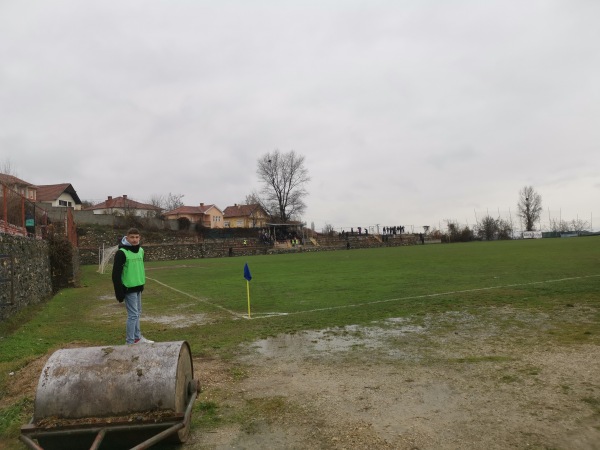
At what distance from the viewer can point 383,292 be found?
14.5 m

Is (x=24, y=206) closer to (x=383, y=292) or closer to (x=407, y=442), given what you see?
(x=383, y=292)

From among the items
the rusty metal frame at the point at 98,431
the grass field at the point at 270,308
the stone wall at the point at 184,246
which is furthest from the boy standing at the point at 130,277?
the stone wall at the point at 184,246

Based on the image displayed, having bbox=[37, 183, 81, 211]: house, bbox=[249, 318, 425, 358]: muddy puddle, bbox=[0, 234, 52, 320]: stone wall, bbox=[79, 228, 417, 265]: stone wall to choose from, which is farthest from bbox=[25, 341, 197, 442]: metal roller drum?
bbox=[37, 183, 81, 211]: house

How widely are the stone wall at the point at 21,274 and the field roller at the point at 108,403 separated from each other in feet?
27.1

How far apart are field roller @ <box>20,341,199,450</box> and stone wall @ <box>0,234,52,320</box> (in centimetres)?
827

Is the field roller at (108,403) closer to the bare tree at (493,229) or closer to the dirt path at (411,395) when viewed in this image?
the dirt path at (411,395)

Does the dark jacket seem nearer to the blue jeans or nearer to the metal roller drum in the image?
the blue jeans

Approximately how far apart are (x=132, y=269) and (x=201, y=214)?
9099 centimetres

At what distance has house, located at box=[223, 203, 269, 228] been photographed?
103m

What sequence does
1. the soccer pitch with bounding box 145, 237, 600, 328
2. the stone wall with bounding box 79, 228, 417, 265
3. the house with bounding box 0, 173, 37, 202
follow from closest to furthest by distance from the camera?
the soccer pitch with bounding box 145, 237, 600, 328 < the house with bounding box 0, 173, 37, 202 < the stone wall with bounding box 79, 228, 417, 265

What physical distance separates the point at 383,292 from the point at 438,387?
935 centimetres

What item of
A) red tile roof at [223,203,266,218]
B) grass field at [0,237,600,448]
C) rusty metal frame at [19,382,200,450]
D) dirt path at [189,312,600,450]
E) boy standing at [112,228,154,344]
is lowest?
dirt path at [189,312,600,450]

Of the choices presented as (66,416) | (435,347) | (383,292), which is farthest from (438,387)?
(383,292)

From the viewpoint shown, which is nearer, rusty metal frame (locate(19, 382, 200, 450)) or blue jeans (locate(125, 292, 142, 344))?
rusty metal frame (locate(19, 382, 200, 450))
